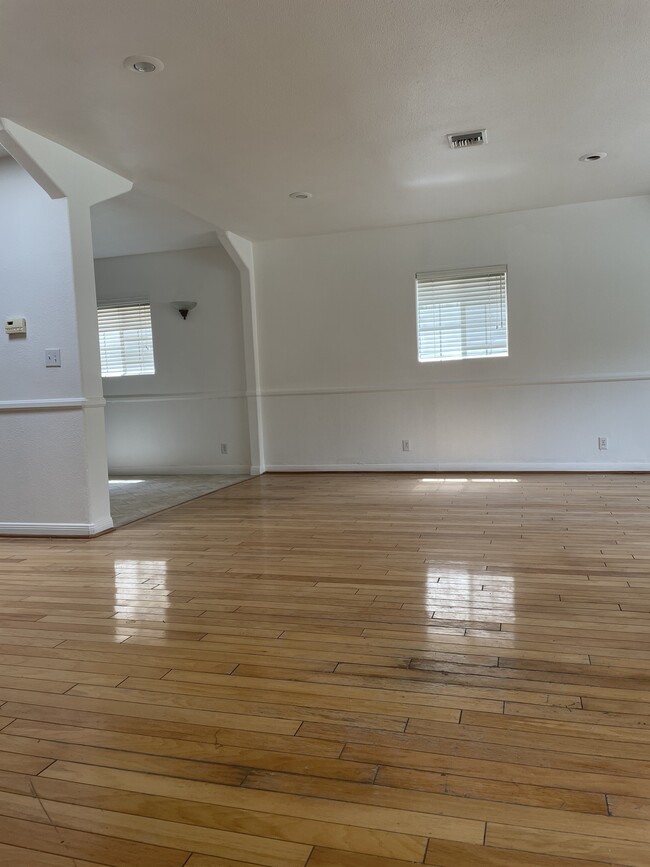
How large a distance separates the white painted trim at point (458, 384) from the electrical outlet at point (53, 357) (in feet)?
9.84

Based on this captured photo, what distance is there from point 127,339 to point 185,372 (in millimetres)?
855

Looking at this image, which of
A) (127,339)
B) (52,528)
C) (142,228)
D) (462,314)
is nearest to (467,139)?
(462,314)

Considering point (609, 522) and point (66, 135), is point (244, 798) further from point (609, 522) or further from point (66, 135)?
point (66, 135)

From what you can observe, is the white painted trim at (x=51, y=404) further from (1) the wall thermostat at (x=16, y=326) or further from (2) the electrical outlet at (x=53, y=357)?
(1) the wall thermostat at (x=16, y=326)

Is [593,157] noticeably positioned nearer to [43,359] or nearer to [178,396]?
[43,359]

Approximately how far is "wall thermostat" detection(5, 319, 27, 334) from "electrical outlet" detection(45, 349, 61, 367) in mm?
226

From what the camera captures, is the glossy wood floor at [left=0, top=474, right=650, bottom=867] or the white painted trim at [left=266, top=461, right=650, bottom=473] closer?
the glossy wood floor at [left=0, top=474, right=650, bottom=867]

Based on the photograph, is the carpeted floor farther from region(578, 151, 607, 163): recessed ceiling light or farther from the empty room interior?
region(578, 151, 607, 163): recessed ceiling light

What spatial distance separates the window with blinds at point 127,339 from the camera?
738cm

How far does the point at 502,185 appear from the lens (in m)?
5.19

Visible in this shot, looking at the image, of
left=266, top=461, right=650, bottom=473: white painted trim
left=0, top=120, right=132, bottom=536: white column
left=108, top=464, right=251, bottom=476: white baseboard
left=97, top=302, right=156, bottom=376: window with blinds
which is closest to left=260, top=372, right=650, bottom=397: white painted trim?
left=266, top=461, right=650, bottom=473: white painted trim

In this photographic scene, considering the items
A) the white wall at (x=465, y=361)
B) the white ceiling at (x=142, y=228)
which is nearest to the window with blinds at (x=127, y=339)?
the white ceiling at (x=142, y=228)

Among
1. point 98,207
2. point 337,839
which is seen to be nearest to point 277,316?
point 98,207

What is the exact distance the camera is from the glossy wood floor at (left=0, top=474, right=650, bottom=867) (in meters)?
1.33
